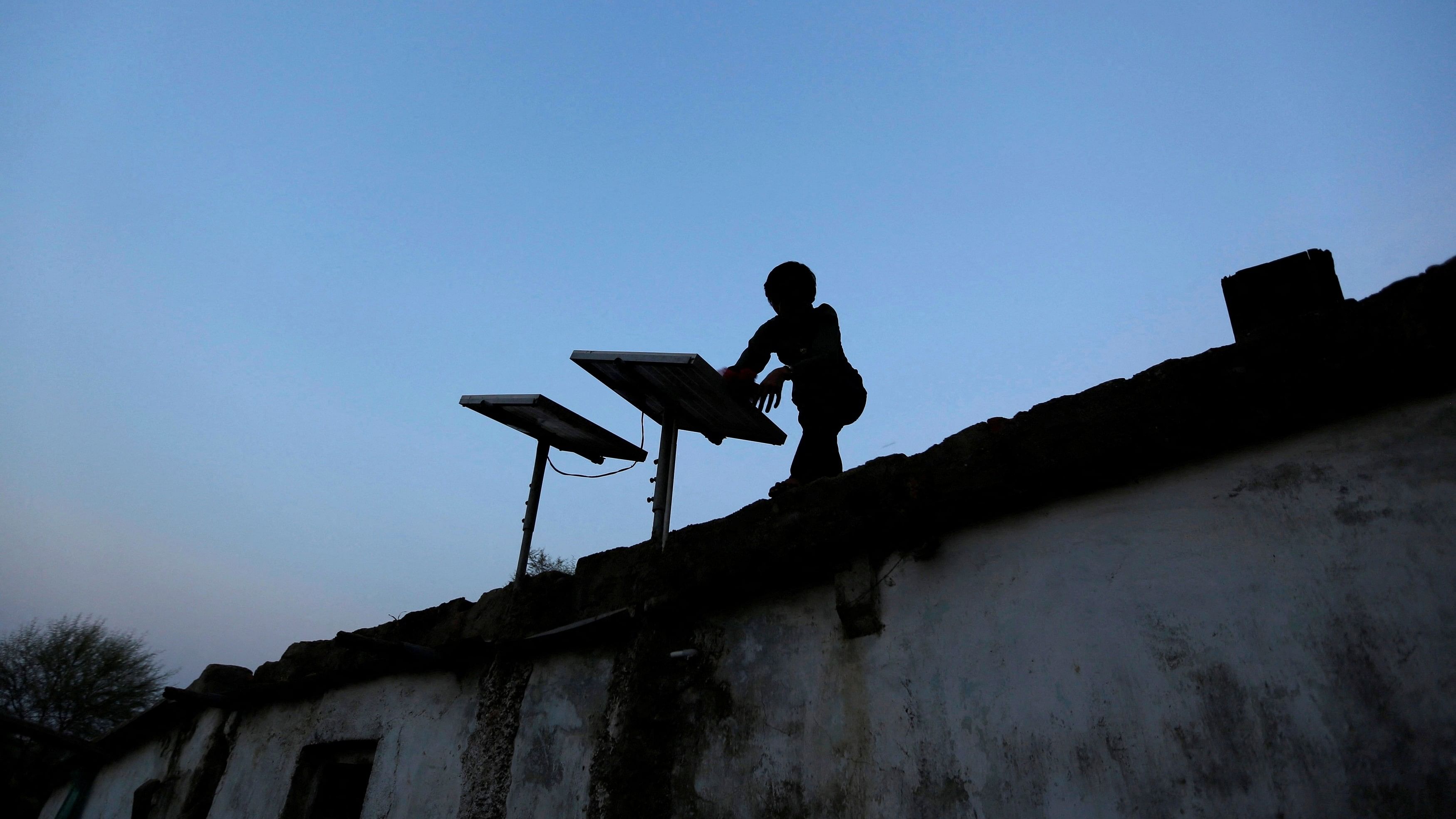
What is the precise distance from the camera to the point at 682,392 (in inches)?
176

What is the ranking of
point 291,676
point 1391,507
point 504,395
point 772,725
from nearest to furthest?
Answer: point 1391,507 < point 772,725 < point 504,395 < point 291,676

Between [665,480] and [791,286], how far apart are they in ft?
4.64

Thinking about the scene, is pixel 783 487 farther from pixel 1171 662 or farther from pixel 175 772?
pixel 175 772

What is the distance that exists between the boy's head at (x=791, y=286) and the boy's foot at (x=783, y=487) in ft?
3.99

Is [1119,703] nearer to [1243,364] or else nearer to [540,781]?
[1243,364]

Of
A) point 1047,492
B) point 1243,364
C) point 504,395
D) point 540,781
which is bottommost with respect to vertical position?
point 540,781

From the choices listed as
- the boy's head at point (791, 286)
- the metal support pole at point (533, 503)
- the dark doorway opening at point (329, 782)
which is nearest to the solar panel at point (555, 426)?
the metal support pole at point (533, 503)

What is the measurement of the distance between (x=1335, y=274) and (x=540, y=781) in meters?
4.09

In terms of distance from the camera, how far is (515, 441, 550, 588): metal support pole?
506 centimetres

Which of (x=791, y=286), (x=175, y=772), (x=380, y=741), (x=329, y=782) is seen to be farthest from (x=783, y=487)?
(x=175, y=772)

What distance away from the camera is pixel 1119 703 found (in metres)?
2.53

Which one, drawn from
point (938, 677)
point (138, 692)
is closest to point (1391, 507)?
point (938, 677)

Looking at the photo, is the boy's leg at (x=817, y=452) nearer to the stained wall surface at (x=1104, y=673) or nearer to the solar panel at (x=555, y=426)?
the stained wall surface at (x=1104, y=673)

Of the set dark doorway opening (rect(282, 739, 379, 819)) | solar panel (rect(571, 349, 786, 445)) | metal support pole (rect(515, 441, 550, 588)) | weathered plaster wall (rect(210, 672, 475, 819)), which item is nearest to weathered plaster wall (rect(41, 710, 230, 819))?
weathered plaster wall (rect(210, 672, 475, 819))
